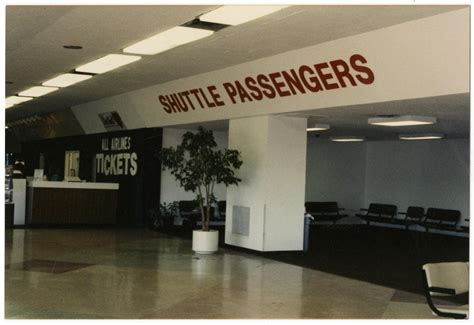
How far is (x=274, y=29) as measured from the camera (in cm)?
802

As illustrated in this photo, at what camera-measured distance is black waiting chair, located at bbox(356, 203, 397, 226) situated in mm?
16375

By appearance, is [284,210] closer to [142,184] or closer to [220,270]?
[220,270]

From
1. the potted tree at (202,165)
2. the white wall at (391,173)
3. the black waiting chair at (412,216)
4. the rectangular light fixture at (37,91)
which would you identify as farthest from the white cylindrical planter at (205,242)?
the white wall at (391,173)

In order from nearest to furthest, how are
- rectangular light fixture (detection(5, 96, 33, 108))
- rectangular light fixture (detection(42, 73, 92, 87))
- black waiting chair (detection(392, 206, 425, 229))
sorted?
1. rectangular light fixture (detection(42, 73, 92, 87))
2. black waiting chair (detection(392, 206, 425, 229))
3. rectangular light fixture (detection(5, 96, 33, 108))

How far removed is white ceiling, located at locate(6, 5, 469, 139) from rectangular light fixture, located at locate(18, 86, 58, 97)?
1.51 metres

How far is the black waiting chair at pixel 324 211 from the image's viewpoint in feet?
54.4

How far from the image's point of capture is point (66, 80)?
12781mm

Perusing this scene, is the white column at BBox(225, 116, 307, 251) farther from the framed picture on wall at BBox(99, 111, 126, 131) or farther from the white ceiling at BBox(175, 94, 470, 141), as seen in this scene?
the framed picture on wall at BBox(99, 111, 126, 131)

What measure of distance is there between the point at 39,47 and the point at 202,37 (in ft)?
8.37

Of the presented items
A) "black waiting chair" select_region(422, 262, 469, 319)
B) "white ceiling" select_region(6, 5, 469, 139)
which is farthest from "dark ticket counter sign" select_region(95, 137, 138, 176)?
"black waiting chair" select_region(422, 262, 469, 319)

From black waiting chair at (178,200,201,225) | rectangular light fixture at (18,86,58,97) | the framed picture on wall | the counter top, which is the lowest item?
black waiting chair at (178,200,201,225)

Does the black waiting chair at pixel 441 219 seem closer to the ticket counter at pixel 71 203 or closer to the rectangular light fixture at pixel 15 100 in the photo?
the ticket counter at pixel 71 203

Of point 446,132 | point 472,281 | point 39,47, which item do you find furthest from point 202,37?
point 446,132

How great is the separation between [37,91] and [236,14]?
871cm
